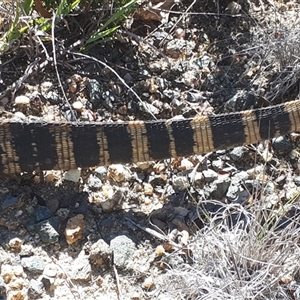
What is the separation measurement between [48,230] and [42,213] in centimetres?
9

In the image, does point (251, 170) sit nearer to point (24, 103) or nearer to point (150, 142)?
point (150, 142)

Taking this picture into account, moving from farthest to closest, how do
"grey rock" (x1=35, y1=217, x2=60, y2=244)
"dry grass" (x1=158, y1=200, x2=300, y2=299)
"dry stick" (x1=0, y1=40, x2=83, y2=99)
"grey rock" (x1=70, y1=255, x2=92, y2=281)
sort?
"dry stick" (x1=0, y1=40, x2=83, y2=99), "grey rock" (x1=35, y1=217, x2=60, y2=244), "grey rock" (x1=70, y1=255, x2=92, y2=281), "dry grass" (x1=158, y1=200, x2=300, y2=299)

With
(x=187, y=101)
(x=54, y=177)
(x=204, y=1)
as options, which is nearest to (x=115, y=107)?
(x=187, y=101)

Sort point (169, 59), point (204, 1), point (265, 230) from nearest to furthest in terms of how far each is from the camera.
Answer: point (265, 230) < point (169, 59) < point (204, 1)

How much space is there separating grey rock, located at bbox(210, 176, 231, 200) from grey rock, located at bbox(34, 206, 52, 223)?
61cm

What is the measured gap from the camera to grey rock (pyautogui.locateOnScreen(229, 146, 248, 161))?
273 cm

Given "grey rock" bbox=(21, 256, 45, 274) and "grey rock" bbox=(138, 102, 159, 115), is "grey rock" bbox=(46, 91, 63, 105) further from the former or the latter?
"grey rock" bbox=(21, 256, 45, 274)

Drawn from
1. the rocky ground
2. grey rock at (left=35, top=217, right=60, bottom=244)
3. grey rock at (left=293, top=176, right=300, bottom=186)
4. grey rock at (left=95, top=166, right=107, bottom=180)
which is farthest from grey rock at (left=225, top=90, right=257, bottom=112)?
grey rock at (left=35, top=217, right=60, bottom=244)

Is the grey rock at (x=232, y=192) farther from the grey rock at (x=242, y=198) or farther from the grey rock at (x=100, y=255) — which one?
the grey rock at (x=100, y=255)

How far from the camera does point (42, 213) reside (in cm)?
239

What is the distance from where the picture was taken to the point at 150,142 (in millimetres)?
2512

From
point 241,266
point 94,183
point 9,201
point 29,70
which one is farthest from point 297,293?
point 29,70

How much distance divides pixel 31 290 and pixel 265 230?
2.44ft

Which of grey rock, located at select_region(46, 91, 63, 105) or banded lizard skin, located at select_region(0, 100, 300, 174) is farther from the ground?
grey rock, located at select_region(46, 91, 63, 105)
